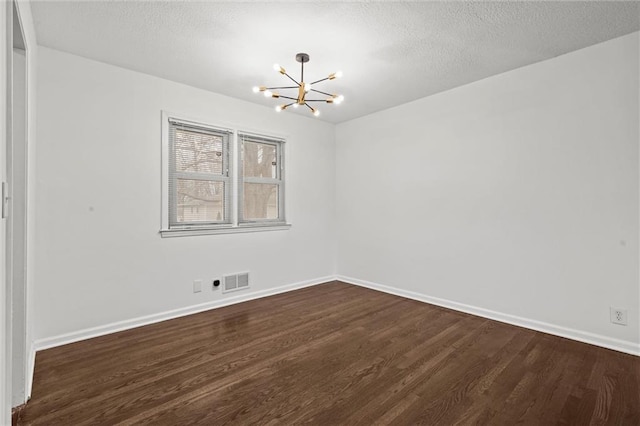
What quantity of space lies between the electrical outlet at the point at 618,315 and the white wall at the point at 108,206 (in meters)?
3.66

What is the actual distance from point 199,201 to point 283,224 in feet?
3.90

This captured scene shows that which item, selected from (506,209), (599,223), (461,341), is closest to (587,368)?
(461,341)

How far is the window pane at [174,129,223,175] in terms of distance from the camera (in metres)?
3.66

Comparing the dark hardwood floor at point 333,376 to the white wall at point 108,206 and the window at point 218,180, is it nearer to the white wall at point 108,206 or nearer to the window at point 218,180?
the white wall at point 108,206

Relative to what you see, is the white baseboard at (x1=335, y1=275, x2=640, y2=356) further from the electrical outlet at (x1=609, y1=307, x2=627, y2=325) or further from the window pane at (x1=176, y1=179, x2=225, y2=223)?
the window pane at (x1=176, y1=179, x2=225, y2=223)

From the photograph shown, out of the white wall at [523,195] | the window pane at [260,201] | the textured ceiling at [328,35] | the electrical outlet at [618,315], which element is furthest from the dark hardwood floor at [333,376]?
the textured ceiling at [328,35]

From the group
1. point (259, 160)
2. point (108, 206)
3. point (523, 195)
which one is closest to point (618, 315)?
point (523, 195)

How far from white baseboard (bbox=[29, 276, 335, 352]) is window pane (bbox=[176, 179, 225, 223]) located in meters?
0.99

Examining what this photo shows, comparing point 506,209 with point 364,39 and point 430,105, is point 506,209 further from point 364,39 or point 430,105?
point 364,39

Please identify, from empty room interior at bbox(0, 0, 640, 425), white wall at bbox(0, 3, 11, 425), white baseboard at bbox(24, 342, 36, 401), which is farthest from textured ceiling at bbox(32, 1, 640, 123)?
white baseboard at bbox(24, 342, 36, 401)

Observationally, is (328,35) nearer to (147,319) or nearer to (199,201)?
(199,201)

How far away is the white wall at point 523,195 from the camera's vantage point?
2.72 meters

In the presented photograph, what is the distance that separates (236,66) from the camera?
10.4ft

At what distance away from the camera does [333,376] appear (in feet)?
7.61
